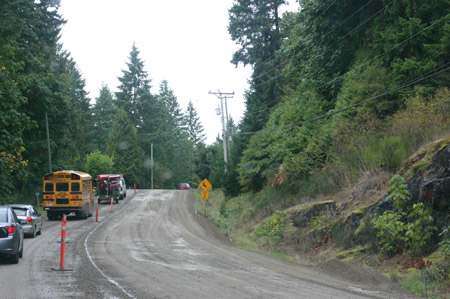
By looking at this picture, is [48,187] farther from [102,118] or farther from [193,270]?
[102,118]

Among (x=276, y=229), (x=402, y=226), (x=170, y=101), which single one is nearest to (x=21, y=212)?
(x=276, y=229)

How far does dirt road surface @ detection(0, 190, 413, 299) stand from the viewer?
32.2 feet

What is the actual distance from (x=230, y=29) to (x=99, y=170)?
89.8 ft

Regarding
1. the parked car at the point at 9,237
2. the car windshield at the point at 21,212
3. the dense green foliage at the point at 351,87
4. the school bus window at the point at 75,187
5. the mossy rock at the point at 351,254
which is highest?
the dense green foliage at the point at 351,87

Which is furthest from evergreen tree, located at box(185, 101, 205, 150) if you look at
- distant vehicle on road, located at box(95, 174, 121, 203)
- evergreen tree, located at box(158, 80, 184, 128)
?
distant vehicle on road, located at box(95, 174, 121, 203)

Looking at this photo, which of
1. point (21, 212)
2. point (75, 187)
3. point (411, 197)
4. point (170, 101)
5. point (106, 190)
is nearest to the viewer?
point (411, 197)

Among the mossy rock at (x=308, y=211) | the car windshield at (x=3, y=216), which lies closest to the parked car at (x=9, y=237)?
the car windshield at (x=3, y=216)

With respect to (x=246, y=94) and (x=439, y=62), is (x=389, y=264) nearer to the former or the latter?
(x=439, y=62)

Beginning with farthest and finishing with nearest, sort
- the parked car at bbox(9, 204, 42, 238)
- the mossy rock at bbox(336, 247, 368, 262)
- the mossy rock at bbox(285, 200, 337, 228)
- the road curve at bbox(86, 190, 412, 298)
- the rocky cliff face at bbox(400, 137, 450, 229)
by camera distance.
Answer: the parked car at bbox(9, 204, 42, 238)
the mossy rock at bbox(285, 200, 337, 228)
the mossy rock at bbox(336, 247, 368, 262)
the rocky cliff face at bbox(400, 137, 450, 229)
the road curve at bbox(86, 190, 412, 298)

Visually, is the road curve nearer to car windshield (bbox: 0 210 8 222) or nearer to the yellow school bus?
car windshield (bbox: 0 210 8 222)

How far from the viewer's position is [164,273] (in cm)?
1216

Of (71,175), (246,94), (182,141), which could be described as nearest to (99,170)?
(246,94)

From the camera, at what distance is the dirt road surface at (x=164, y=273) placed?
9.81 m

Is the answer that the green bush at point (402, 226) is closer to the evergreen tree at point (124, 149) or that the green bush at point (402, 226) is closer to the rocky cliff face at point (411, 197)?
the rocky cliff face at point (411, 197)
